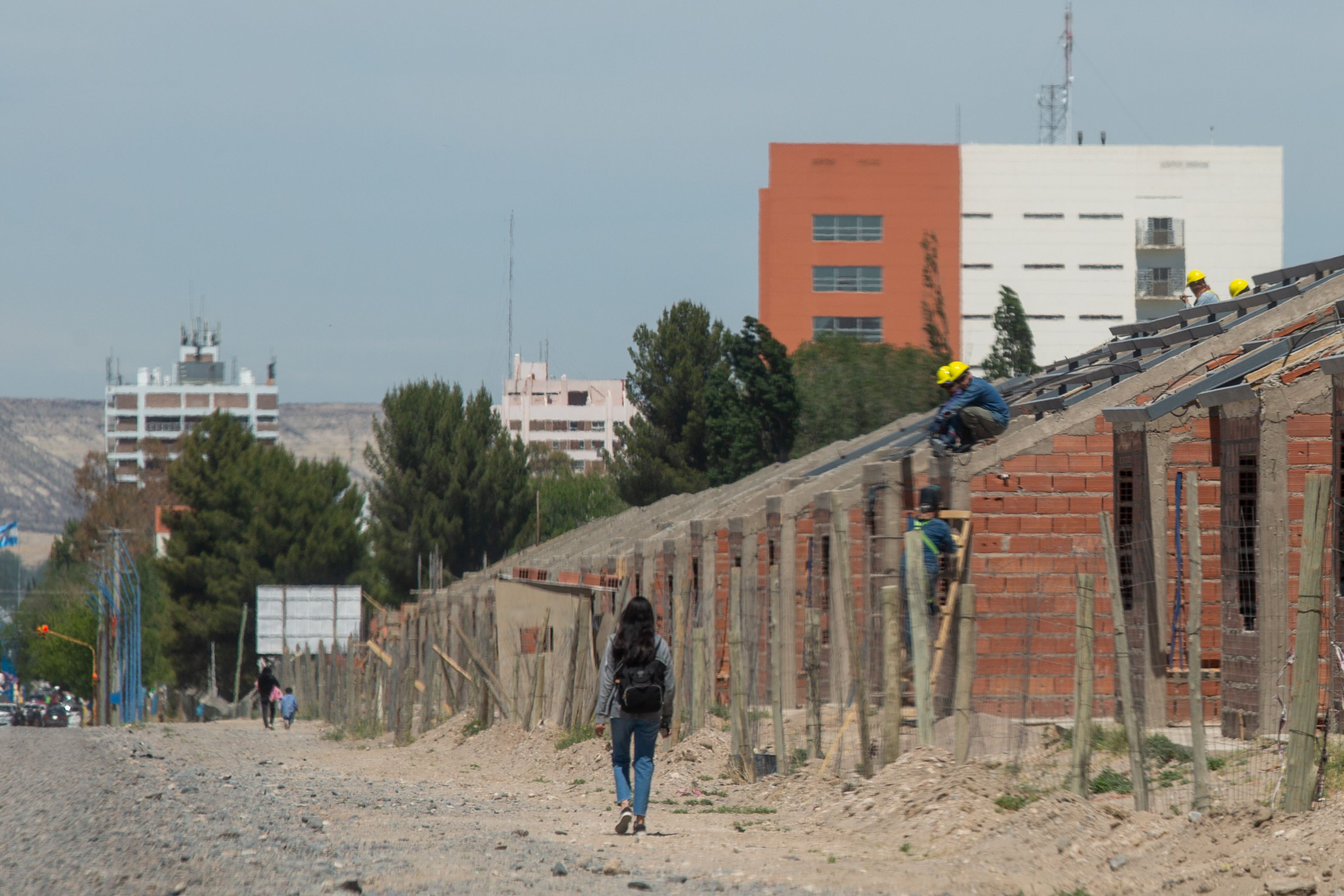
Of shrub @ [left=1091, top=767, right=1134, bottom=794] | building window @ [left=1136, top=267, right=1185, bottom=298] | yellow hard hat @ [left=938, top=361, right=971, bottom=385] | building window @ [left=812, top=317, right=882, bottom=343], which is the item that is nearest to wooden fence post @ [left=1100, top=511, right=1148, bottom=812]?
shrub @ [left=1091, top=767, right=1134, bottom=794]

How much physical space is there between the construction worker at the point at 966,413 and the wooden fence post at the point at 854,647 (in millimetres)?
1669

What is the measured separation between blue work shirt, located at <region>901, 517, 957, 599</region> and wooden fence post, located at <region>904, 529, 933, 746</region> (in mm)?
1115

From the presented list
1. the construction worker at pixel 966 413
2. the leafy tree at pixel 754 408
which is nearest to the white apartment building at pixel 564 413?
the leafy tree at pixel 754 408

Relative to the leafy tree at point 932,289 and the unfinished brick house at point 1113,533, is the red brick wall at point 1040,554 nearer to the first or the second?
the unfinished brick house at point 1113,533

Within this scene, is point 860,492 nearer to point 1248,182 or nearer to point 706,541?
point 706,541

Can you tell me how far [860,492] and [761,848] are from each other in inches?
239

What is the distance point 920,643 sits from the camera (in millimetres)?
10719

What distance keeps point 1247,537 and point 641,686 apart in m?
4.47

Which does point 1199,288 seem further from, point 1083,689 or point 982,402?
point 1083,689

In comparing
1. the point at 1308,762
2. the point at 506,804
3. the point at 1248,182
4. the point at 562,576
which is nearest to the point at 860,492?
the point at 506,804

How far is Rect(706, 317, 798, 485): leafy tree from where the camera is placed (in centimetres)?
4778

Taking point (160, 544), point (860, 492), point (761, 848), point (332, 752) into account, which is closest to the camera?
point (761, 848)

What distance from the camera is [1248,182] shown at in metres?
76.7

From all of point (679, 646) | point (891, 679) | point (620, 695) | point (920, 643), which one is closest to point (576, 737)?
point (679, 646)
